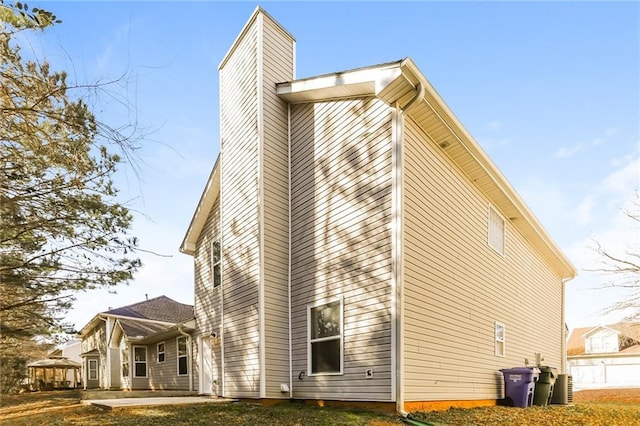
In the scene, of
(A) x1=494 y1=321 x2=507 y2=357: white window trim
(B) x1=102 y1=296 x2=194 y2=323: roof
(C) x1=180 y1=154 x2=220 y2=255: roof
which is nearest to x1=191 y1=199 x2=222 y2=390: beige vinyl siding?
(C) x1=180 y1=154 x2=220 y2=255: roof

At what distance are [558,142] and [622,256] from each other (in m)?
6.32

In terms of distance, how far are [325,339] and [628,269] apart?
525 inches

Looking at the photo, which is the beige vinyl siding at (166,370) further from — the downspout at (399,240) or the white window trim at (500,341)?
the downspout at (399,240)

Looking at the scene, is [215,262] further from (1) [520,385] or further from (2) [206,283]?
(1) [520,385]

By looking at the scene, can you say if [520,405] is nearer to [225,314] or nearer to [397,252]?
[397,252]

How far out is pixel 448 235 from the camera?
9.39 metres

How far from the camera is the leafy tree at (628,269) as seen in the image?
15.9 metres

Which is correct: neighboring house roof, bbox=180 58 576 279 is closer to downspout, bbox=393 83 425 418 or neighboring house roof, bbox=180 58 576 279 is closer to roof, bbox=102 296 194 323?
downspout, bbox=393 83 425 418

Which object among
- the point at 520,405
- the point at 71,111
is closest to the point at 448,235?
the point at 520,405

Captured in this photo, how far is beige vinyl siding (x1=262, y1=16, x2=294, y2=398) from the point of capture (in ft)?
30.6

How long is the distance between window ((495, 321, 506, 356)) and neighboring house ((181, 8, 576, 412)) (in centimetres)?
3

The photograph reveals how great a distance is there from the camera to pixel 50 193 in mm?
5777

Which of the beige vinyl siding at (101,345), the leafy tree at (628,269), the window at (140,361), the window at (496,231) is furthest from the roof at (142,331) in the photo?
the leafy tree at (628,269)

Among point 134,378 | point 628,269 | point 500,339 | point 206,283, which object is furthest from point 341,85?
point 134,378
